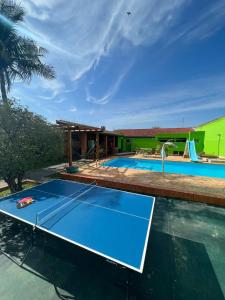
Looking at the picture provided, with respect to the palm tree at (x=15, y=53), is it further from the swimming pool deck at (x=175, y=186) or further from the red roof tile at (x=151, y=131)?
the red roof tile at (x=151, y=131)

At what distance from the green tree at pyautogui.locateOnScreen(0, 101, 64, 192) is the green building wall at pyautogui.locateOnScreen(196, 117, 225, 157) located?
1870 centimetres

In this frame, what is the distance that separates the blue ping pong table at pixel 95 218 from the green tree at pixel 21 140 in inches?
47.6

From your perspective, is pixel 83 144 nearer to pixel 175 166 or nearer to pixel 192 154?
pixel 175 166

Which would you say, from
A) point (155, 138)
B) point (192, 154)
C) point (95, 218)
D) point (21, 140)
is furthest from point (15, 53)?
point (155, 138)

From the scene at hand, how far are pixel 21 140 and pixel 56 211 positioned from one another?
134 inches

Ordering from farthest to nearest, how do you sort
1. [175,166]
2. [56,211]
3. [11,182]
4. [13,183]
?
[175,166] → [13,183] → [11,182] → [56,211]

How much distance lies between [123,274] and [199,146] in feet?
71.2

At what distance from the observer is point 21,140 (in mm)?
5750

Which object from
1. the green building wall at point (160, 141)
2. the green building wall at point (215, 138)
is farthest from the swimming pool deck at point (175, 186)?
the green building wall at point (160, 141)

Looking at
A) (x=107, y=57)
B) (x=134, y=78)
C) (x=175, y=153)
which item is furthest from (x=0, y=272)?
(x=175, y=153)

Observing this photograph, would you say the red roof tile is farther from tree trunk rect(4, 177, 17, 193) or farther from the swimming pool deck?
tree trunk rect(4, 177, 17, 193)

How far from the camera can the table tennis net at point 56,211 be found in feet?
11.1

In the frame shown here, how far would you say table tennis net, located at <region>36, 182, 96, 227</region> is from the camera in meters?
3.37

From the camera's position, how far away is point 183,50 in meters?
9.27
